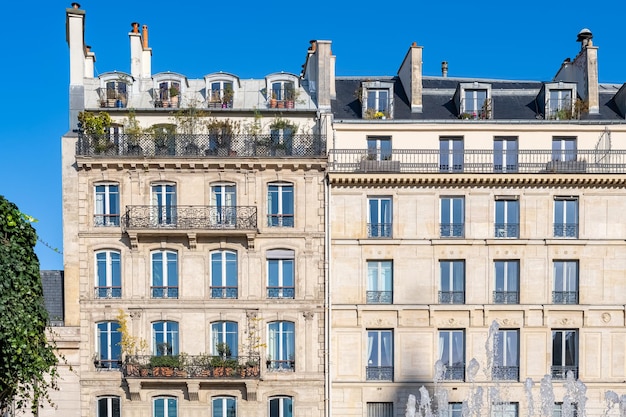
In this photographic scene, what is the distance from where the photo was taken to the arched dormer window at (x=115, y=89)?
25.7 metres

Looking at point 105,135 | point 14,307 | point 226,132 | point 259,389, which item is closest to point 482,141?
point 226,132

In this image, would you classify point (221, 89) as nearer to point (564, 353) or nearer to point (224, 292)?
point (224, 292)

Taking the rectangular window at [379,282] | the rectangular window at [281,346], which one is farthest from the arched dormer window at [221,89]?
the rectangular window at [281,346]

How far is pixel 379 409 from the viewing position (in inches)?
982

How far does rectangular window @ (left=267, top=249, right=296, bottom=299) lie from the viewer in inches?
983

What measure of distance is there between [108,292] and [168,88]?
27.3ft

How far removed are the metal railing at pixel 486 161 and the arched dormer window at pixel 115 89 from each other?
8543 millimetres

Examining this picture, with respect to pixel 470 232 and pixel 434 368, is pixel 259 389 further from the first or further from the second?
pixel 470 232

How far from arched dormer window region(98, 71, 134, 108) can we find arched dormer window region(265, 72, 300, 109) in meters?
5.61

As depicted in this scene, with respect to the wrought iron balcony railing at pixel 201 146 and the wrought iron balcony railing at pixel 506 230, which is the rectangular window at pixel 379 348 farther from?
the wrought iron balcony railing at pixel 201 146

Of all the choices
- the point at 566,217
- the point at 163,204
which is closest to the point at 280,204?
the point at 163,204

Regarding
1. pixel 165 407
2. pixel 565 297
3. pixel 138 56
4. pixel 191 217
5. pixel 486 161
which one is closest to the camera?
pixel 165 407

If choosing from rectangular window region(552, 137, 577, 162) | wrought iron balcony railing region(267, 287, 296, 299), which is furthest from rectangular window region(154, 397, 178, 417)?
rectangular window region(552, 137, 577, 162)

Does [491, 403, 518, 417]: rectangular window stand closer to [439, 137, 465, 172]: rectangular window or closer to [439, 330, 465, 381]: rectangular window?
[439, 330, 465, 381]: rectangular window
